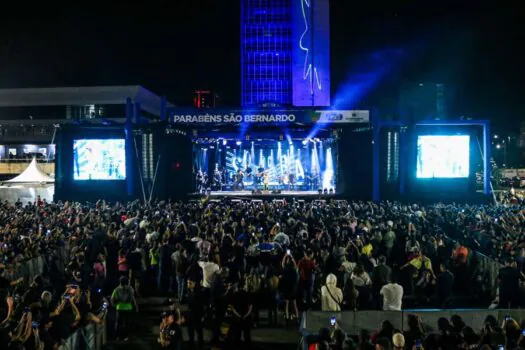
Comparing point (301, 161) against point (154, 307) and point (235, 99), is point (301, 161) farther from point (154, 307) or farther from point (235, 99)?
point (235, 99)

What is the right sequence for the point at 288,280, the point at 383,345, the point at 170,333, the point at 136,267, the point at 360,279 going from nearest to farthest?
the point at 383,345 → the point at 170,333 → the point at 360,279 → the point at 288,280 → the point at 136,267

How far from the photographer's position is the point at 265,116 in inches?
926

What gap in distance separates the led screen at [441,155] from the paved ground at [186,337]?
51.7 ft

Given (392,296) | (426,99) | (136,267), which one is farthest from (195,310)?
(426,99)

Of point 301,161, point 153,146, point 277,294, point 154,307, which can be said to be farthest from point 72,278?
point 301,161

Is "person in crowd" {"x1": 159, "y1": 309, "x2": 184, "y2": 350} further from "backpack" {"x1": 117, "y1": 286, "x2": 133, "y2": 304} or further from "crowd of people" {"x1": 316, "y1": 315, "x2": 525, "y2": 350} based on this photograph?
"backpack" {"x1": 117, "y1": 286, "x2": 133, "y2": 304}

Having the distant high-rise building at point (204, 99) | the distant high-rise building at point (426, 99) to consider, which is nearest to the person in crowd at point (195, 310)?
the distant high-rise building at point (426, 99)

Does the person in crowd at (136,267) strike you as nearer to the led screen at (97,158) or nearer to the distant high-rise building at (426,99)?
the led screen at (97,158)

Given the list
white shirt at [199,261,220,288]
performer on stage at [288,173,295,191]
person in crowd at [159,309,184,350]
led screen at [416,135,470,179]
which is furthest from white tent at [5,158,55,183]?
person in crowd at [159,309,184,350]

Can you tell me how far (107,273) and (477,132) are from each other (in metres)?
18.6

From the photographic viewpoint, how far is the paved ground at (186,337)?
8.49 m

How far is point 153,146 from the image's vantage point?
79.4ft

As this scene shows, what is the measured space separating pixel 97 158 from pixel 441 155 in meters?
15.5

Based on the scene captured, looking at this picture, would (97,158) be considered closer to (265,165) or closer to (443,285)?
(265,165)
